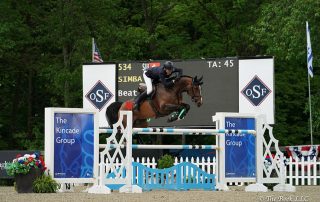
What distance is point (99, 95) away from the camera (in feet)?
95.3

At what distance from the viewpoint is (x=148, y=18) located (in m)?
40.7

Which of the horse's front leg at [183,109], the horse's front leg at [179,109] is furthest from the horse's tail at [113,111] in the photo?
the horse's front leg at [183,109]

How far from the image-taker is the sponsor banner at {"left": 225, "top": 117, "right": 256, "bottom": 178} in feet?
62.4

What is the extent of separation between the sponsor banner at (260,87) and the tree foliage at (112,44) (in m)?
7.17

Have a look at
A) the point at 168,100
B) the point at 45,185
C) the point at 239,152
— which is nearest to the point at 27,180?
the point at 45,185

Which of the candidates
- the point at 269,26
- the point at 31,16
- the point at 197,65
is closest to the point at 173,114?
the point at 197,65

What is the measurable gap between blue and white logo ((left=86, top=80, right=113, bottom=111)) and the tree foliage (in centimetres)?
631

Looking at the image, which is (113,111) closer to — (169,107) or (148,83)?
(148,83)

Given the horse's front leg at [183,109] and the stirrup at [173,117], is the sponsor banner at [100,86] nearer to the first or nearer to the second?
the stirrup at [173,117]

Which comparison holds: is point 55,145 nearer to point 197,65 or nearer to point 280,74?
point 197,65

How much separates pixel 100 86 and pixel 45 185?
12.1 meters

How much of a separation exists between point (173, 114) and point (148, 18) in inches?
556

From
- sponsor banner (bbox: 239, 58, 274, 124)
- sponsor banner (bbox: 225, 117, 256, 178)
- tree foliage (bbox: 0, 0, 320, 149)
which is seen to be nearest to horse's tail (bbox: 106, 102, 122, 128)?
sponsor banner (bbox: 239, 58, 274, 124)

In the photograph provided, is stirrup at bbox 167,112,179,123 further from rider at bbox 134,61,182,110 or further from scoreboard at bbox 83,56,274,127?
rider at bbox 134,61,182,110
